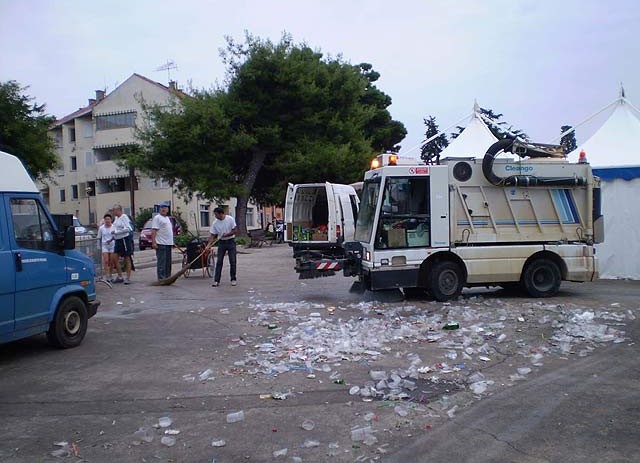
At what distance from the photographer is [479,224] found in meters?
10.7

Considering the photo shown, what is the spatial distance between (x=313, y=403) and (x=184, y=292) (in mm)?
7905

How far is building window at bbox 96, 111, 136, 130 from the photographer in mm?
48688

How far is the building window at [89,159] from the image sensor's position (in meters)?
53.2

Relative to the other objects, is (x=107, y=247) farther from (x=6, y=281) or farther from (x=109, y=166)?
(x=109, y=166)

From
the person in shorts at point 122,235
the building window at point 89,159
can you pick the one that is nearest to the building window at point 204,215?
the building window at point 89,159

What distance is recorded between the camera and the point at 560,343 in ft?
24.2

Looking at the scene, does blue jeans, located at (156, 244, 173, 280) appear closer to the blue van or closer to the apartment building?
the blue van

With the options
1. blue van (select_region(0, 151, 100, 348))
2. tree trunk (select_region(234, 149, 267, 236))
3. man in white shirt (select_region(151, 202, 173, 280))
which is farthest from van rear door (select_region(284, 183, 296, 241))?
tree trunk (select_region(234, 149, 267, 236))

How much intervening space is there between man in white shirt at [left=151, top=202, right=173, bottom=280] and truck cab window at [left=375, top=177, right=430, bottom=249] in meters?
5.60

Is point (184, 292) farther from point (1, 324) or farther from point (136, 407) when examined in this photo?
point (136, 407)

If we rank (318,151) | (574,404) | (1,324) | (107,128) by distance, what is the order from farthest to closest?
(107,128), (318,151), (1,324), (574,404)

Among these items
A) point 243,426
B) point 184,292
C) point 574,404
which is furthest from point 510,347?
point 184,292

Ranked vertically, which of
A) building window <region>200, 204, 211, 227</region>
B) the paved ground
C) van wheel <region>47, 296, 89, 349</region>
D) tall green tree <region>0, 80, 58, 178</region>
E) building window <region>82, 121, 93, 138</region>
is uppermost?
building window <region>82, 121, 93, 138</region>

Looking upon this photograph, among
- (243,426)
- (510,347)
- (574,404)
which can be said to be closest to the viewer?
(243,426)
